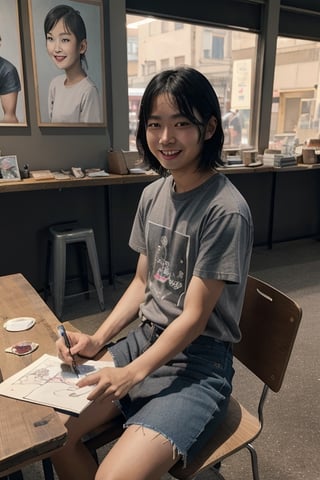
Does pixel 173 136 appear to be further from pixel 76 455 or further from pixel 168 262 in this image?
pixel 76 455

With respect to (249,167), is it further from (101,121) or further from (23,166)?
(23,166)

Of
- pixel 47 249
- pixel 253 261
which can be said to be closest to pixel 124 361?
pixel 47 249

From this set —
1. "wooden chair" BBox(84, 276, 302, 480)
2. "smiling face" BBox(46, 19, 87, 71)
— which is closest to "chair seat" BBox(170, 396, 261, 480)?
"wooden chair" BBox(84, 276, 302, 480)

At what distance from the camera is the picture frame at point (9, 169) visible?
2.60 metres

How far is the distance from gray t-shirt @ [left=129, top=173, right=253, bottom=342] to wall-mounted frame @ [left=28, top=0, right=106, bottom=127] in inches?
77.9

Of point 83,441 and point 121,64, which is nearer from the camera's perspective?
point 83,441

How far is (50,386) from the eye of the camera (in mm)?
845

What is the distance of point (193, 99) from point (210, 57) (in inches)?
121

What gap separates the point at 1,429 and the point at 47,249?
2463 millimetres

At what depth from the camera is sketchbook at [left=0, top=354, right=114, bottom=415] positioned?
79 centimetres

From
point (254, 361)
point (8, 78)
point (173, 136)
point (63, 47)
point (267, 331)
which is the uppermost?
point (63, 47)

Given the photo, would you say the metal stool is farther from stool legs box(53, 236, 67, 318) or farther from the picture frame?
the picture frame

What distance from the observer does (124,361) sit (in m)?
1.13

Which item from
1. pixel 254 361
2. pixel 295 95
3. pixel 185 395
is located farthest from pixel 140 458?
pixel 295 95
